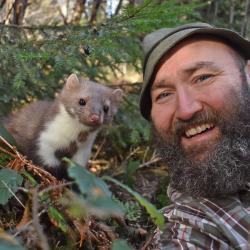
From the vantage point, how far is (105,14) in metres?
6.30

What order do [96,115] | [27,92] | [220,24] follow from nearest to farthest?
[96,115] < [27,92] < [220,24]

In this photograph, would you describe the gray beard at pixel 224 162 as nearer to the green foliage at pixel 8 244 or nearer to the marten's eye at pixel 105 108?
the marten's eye at pixel 105 108

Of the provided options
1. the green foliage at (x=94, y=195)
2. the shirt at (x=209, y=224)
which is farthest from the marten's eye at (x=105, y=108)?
the green foliage at (x=94, y=195)

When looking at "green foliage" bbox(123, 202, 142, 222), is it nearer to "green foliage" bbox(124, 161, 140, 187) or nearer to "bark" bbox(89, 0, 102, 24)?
"green foliage" bbox(124, 161, 140, 187)

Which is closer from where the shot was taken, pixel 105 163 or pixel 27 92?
pixel 27 92

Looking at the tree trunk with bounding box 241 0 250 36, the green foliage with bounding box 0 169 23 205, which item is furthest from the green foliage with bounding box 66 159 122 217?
the tree trunk with bounding box 241 0 250 36

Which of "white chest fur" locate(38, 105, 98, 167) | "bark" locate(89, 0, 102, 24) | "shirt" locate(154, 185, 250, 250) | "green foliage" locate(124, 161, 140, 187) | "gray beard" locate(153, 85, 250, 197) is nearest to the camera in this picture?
"shirt" locate(154, 185, 250, 250)

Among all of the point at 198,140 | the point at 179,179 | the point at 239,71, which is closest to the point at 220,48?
the point at 239,71

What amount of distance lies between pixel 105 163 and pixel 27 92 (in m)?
1.40

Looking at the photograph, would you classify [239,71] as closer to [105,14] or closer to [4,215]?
[4,215]

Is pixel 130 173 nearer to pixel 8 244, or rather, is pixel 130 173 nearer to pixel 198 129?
pixel 198 129

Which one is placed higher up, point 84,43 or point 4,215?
point 84,43

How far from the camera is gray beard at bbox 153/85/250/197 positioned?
3.11 meters

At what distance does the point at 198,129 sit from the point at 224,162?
275mm
